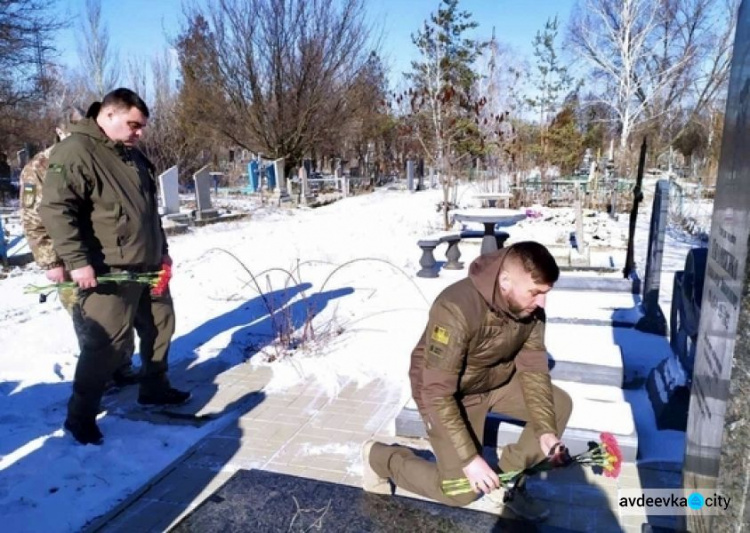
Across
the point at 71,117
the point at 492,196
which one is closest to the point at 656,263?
the point at 71,117

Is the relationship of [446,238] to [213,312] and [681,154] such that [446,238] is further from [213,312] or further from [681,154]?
[681,154]

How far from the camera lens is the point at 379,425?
354 centimetres

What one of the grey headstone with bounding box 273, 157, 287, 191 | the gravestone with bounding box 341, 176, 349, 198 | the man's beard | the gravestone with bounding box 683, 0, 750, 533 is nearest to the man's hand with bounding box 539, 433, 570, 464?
the gravestone with bounding box 683, 0, 750, 533

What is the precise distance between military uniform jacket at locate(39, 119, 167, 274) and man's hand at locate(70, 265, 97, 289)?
0.09 feet

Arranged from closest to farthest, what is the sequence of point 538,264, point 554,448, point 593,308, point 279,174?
point 538,264, point 554,448, point 593,308, point 279,174

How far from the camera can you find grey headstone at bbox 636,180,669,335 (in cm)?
475

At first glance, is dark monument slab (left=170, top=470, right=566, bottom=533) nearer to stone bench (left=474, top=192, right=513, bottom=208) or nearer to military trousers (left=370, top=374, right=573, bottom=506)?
military trousers (left=370, top=374, right=573, bottom=506)

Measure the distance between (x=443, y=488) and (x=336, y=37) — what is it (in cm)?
2159

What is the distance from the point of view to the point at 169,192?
1278cm

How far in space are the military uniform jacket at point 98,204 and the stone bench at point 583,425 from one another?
1856mm

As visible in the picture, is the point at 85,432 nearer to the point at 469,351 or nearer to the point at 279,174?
the point at 469,351

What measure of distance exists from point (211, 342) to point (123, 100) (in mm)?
2601

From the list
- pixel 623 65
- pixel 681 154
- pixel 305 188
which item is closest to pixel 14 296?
pixel 305 188

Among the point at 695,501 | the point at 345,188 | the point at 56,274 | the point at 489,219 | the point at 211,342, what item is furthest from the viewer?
the point at 345,188
